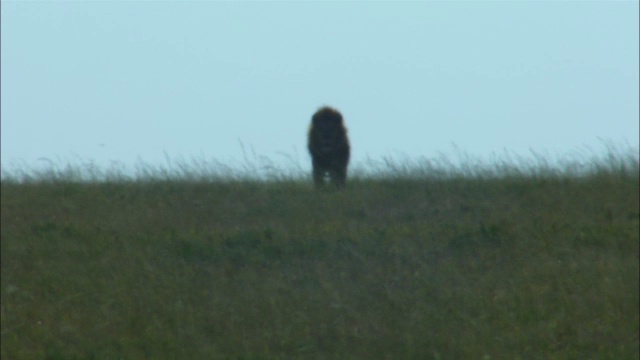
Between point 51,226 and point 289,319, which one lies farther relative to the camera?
point 51,226

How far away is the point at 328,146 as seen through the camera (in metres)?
14.0

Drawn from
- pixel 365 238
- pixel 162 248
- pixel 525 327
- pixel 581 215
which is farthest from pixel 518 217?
A: pixel 162 248

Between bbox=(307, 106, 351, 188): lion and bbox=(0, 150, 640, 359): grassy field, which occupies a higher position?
bbox=(307, 106, 351, 188): lion

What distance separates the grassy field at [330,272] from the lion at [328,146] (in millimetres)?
654

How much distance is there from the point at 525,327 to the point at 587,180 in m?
4.36

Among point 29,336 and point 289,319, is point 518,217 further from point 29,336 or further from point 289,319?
point 29,336

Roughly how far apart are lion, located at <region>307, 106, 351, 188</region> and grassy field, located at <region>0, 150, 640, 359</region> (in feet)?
2.15

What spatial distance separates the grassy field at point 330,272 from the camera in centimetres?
898

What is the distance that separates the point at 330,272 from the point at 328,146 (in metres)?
4.01

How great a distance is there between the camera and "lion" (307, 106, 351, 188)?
45.1ft

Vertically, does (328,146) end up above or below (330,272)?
above

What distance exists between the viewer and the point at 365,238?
1082cm

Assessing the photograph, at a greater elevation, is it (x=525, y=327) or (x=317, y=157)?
(x=317, y=157)

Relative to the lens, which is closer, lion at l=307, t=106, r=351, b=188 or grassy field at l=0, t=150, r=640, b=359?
grassy field at l=0, t=150, r=640, b=359
